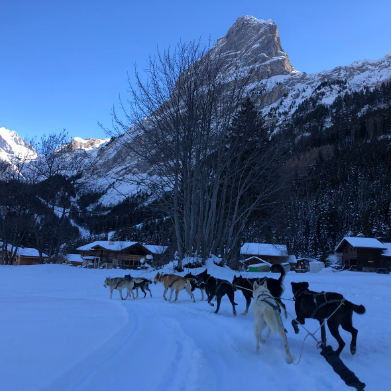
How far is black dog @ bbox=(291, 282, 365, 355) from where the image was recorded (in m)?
4.66

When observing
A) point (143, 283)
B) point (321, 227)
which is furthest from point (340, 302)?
point (321, 227)

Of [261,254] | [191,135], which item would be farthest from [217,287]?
[261,254]

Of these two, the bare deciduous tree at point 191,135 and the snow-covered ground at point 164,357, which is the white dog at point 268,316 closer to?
the snow-covered ground at point 164,357

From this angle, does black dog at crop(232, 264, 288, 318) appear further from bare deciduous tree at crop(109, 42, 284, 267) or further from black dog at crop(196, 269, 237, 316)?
bare deciduous tree at crop(109, 42, 284, 267)

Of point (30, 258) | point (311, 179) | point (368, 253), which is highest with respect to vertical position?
point (311, 179)

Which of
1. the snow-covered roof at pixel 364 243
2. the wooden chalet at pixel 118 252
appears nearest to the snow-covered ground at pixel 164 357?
the snow-covered roof at pixel 364 243

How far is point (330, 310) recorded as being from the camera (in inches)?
188

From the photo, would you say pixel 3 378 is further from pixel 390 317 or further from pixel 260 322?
pixel 390 317

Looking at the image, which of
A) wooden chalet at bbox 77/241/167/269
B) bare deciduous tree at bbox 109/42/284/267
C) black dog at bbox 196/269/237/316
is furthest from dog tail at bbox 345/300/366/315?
wooden chalet at bbox 77/241/167/269

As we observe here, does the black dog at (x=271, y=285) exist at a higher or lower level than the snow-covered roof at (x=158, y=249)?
higher

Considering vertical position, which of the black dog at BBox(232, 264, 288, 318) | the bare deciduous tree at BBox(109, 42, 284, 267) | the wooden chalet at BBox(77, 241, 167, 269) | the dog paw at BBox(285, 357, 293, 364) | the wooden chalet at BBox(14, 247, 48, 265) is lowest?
the wooden chalet at BBox(14, 247, 48, 265)

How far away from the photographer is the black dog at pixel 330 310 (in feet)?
15.3

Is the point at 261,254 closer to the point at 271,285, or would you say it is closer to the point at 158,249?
the point at 158,249

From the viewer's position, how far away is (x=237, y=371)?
13.0 feet
